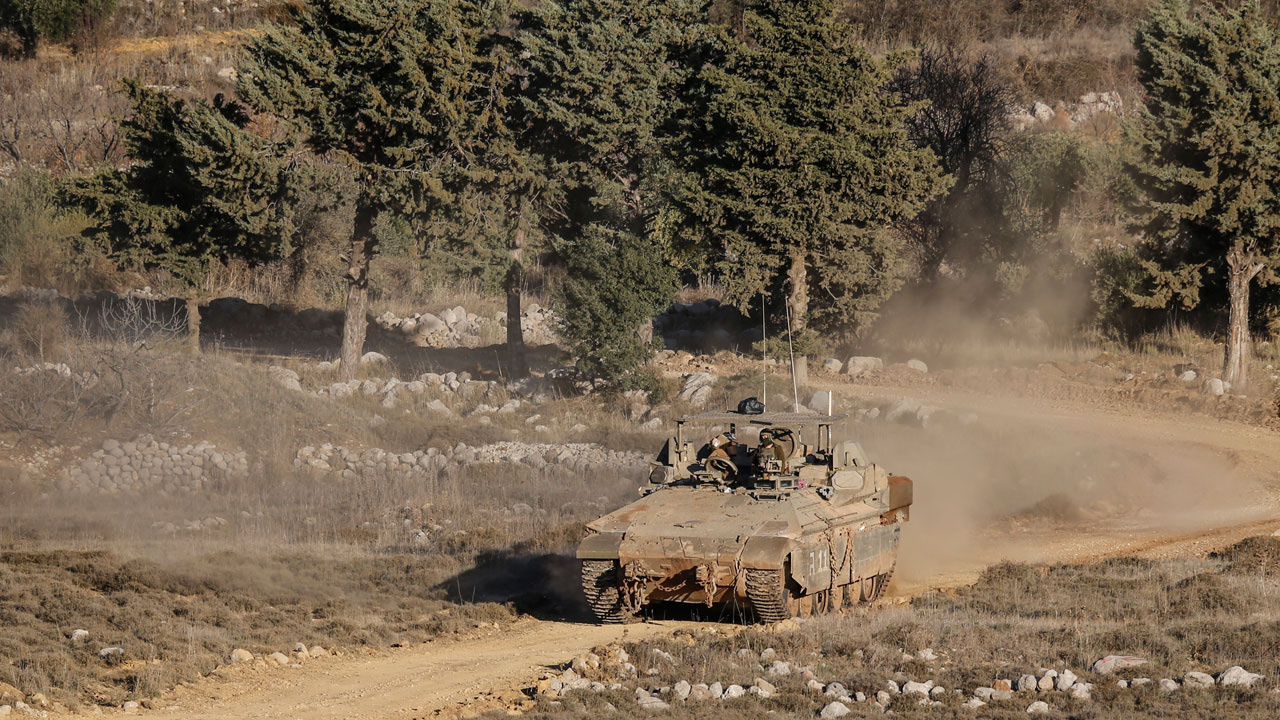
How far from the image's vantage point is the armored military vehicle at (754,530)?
52.9 feet

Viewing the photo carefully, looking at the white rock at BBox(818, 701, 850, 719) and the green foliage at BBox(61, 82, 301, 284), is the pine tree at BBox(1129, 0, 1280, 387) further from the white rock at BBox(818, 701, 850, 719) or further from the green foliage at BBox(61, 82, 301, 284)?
the white rock at BBox(818, 701, 850, 719)

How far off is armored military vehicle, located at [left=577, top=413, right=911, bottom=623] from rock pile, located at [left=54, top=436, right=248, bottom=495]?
1386 cm

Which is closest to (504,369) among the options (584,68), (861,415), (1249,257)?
(584,68)

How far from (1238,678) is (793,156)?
2085cm

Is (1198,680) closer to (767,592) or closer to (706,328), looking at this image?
(767,592)

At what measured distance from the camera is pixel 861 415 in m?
33.5

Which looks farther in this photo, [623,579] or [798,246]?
[798,246]

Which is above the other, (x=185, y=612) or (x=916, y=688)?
(x=916, y=688)

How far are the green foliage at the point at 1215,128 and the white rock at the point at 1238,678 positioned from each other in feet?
67.4

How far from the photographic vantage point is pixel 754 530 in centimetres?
1631

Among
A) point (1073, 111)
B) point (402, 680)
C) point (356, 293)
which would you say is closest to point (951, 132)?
point (356, 293)

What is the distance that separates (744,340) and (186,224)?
51.1 feet

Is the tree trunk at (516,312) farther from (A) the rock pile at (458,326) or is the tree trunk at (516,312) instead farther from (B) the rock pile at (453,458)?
(B) the rock pile at (453,458)

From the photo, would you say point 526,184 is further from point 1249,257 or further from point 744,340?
point 1249,257
